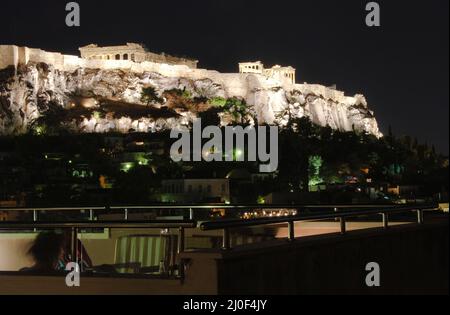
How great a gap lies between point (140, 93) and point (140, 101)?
2324 millimetres

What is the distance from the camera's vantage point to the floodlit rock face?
95.9 m

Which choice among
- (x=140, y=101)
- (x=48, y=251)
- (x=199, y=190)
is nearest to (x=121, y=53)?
(x=140, y=101)

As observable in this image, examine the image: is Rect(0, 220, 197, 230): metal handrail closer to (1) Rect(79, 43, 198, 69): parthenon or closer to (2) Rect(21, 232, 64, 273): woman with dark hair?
(2) Rect(21, 232, 64, 273): woman with dark hair

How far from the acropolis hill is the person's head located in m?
88.7

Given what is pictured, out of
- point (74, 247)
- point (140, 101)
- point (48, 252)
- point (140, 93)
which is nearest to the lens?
point (74, 247)

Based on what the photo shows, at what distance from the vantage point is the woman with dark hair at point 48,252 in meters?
6.18

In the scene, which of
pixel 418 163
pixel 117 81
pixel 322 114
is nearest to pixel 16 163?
pixel 117 81

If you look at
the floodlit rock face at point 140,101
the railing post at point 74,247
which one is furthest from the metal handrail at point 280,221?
the floodlit rock face at point 140,101

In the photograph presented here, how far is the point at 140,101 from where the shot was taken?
10962cm

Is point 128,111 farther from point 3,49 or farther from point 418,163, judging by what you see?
point 418,163

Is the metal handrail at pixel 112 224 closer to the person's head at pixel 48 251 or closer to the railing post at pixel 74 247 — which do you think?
the railing post at pixel 74 247

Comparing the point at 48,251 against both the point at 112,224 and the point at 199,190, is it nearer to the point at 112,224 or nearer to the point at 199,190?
the point at 112,224

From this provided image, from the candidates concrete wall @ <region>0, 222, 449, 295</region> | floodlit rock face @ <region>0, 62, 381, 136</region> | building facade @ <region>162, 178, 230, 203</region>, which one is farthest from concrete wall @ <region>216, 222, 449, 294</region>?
floodlit rock face @ <region>0, 62, 381, 136</region>
